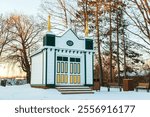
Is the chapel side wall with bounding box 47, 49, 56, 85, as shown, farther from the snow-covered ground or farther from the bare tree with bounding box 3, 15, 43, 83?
the bare tree with bounding box 3, 15, 43, 83

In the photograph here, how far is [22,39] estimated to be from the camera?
138 ft

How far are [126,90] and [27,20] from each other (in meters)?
24.6

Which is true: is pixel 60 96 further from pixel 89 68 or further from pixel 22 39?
pixel 22 39

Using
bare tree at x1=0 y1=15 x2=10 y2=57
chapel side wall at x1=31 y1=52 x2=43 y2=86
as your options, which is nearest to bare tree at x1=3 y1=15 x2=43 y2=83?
bare tree at x1=0 y1=15 x2=10 y2=57

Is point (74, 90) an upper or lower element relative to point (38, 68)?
lower

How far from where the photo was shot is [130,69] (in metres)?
37.7

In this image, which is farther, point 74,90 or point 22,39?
point 22,39

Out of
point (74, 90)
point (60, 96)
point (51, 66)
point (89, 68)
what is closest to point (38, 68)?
point (51, 66)

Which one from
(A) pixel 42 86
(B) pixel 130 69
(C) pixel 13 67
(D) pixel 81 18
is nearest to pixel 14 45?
(C) pixel 13 67

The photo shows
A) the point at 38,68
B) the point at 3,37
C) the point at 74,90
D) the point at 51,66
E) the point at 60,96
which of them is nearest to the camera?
the point at 60,96

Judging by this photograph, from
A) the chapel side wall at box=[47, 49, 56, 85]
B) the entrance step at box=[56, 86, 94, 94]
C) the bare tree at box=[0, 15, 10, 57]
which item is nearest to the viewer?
the entrance step at box=[56, 86, 94, 94]

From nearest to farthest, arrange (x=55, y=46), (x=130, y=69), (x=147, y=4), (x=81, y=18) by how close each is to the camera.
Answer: (x=55, y=46) → (x=147, y=4) → (x=81, y=18) → (x=130, y=69)

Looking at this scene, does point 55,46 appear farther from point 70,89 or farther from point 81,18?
point 81,18

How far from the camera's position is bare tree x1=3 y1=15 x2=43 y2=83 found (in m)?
41.8
